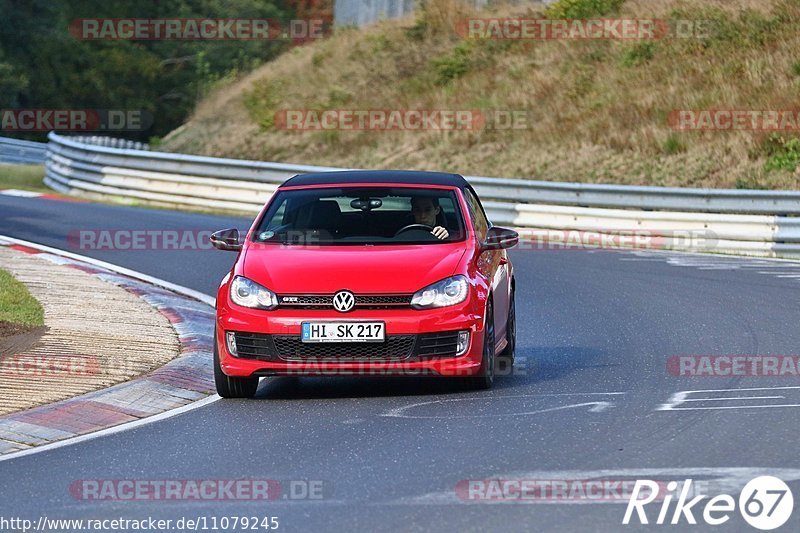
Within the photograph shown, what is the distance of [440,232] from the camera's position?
11.2m

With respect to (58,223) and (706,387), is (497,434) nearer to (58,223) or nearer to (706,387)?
(706,387)

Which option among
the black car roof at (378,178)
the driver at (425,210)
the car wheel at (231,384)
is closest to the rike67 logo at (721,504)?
the car wheel at (231,384)

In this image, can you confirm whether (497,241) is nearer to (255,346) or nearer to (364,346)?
(364,346)

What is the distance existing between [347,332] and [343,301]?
0.21m

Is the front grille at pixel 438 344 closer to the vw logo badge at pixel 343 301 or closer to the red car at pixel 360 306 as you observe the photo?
the red car at pixel 360 306

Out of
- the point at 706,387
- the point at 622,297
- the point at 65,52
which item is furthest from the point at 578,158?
the point at 65,52

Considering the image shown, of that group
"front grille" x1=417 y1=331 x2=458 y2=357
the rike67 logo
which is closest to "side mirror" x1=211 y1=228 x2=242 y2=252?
"front grille" x1=417 y1=331 x2=458 y2=357

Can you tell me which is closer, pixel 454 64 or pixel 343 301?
pixel 343 301

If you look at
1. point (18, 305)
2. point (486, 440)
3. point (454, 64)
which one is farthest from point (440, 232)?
point (454, 64)

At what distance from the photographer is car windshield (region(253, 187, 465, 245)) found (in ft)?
36.6

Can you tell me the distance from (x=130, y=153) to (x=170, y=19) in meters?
43.7

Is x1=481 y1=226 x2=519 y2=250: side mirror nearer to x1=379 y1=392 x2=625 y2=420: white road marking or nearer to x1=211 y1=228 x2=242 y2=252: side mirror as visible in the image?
x1=379 y1=392 x2=625 y2=420: white road marking

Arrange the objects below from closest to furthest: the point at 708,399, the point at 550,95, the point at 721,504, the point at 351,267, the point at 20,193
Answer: the point at 721,504 < the point at 708,399 < the point at 351,267 < the point at 20,193 < the point at 550,95

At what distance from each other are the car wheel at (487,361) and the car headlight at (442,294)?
0.99 feet
